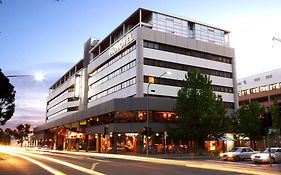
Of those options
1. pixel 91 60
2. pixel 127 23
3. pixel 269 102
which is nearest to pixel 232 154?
pixel 127 23

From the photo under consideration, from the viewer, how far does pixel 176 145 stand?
56875 millimetres

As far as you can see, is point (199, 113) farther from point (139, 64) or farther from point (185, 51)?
point (185, 51)

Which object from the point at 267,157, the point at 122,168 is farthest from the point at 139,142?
the point at 122,168

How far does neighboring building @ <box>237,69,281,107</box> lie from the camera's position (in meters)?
96.8

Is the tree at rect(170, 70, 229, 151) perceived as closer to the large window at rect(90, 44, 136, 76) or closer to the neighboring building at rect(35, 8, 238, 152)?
the neighboring building at rect(35, 8, 238, 152)

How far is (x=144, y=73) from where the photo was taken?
5972 centimetres

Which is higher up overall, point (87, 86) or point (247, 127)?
point (87, 86)

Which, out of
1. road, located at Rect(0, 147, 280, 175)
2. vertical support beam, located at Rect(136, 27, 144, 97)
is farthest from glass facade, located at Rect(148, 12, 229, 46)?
road, located at Rect(0, 147, 280, 175)

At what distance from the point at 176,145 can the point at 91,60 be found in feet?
125

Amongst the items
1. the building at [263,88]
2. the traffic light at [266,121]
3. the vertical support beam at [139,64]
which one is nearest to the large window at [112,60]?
the vertical support beam at [139,64]

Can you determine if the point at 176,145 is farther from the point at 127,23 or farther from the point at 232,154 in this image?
the point at 127,23

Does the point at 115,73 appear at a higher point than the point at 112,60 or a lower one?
lower

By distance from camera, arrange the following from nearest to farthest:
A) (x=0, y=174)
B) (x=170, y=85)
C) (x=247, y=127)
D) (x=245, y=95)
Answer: (x=0, y=174) < (x=247, y=127) < (x=170, y=85) < (x=245, y=95)

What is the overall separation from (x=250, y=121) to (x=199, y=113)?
42.1ft
